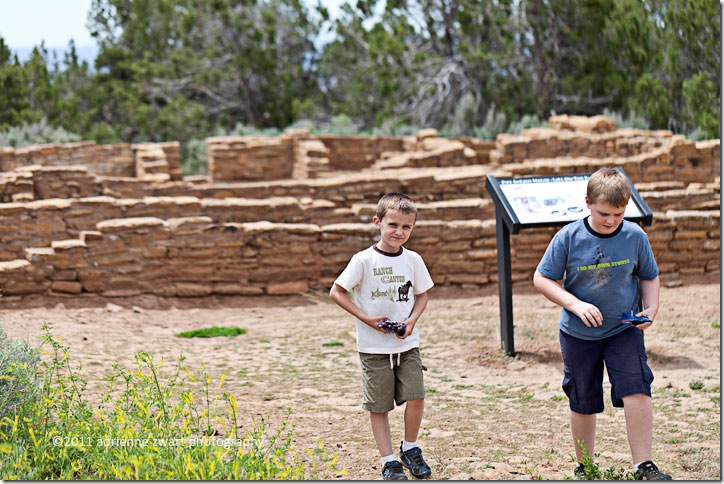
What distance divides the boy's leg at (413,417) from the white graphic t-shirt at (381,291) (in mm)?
287

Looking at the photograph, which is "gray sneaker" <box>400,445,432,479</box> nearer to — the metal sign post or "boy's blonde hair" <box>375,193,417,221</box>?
"boy's blonde hair" <box>375,193,417,221</box>

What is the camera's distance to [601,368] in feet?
15.1

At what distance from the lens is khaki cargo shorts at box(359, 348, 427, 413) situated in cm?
478

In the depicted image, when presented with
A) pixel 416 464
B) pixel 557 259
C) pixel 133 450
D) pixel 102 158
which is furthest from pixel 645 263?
pixel 102 158

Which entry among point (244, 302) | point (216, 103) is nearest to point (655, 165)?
point (244, 302)

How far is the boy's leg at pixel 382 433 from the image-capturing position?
4.71 metres

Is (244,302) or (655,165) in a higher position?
(655,165)

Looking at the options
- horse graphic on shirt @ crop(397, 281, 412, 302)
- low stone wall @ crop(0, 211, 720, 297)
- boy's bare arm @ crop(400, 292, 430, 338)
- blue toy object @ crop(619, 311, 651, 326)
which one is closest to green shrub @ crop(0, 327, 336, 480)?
boy's bare arm @ crop(400, 292, 430, 338)

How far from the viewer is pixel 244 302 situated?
9.79 meters

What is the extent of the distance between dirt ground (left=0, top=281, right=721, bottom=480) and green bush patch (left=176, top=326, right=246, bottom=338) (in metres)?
0.10

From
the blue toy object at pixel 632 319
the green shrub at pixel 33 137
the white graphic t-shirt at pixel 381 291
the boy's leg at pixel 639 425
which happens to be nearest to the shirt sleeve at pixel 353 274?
the white graphic t-shirt at pixel 381 291

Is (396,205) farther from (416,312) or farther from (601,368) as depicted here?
(601,368)

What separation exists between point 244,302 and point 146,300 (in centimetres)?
104

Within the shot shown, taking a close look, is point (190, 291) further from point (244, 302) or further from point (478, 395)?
point (478, 395)
